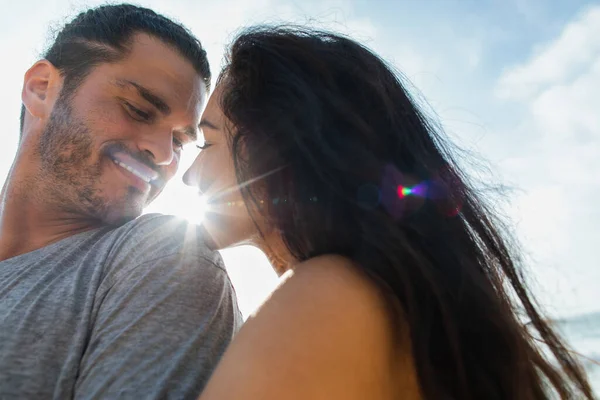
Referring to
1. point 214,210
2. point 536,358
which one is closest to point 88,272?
point 214,210

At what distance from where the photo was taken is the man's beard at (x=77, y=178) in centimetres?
233

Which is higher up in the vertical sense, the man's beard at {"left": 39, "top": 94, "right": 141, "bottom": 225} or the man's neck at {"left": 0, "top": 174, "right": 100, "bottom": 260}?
the man's beard at {"left": 39, "top": 94, "right": 141, "bottom": 225}

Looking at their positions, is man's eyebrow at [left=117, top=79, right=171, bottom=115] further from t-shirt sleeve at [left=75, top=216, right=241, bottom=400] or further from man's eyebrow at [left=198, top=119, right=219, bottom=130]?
t-shirt sleeve at [left=75, top=216, right=241, bottom=400]

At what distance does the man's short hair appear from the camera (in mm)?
2582

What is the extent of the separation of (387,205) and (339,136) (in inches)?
10.7

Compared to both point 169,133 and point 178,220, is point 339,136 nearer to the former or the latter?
point 178,220

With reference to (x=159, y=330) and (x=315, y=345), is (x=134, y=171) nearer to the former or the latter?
(x=159, y=330)

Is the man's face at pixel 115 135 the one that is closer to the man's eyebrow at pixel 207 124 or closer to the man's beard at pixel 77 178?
the man's beard at pixel 77 178

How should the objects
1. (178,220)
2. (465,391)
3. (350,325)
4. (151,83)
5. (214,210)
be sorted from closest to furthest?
(350,325) < (465,391) < (178,220) < (214,210) < (151,83)

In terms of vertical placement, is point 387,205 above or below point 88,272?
above

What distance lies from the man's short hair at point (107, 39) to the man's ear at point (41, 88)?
2.0 inches

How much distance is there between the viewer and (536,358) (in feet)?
4.20

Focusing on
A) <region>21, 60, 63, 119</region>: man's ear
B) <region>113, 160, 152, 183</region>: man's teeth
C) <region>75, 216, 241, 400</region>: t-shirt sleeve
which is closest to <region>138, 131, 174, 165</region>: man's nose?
<region>113, 160, 152, 183</region>: man's teeth

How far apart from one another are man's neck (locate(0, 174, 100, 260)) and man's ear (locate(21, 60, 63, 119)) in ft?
1.42
